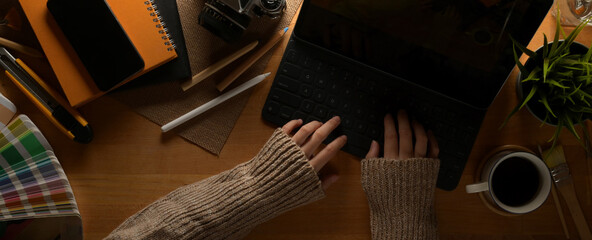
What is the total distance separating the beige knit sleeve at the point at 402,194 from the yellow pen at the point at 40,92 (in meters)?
0.47

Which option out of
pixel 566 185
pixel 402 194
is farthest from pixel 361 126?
pixel 566 185

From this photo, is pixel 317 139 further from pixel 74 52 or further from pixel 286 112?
pixel 74 52

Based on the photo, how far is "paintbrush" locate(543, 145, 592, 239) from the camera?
602 millimetres

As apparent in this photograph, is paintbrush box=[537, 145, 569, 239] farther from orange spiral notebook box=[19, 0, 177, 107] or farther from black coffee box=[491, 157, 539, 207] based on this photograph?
orange spiral notebook box=[19, 0, 177, 107]

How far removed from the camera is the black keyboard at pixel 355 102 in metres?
0.60

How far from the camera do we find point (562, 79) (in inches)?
19.7

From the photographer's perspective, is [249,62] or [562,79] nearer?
[562,79]

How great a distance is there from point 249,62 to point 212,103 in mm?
89

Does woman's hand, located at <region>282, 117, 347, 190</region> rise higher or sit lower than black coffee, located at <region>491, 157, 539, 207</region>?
higher

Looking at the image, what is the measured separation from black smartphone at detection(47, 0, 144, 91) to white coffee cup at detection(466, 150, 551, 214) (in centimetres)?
54

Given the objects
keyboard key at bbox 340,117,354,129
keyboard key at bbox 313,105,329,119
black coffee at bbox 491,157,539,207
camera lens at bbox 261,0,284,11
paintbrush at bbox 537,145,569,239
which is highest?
camera lens at bbox 261,0,284,11

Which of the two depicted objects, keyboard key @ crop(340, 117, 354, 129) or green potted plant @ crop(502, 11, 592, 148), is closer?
green potted plant @ crop(502, 11, 592, 148)

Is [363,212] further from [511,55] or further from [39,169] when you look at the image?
[39,169]

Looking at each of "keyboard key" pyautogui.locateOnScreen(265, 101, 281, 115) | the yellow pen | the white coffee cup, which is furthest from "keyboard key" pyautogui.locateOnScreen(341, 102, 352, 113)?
the yellow pen
